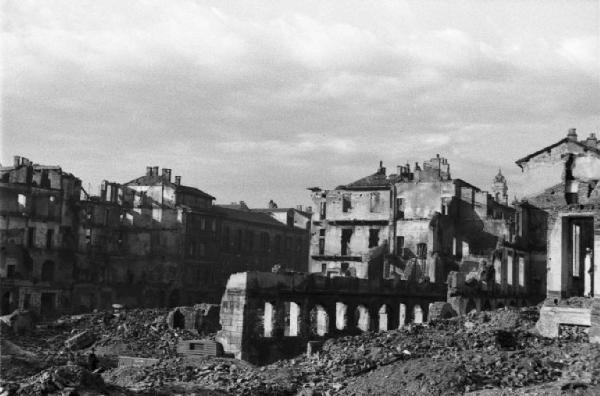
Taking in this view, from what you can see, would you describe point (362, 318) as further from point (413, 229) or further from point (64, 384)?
point (64, 384)

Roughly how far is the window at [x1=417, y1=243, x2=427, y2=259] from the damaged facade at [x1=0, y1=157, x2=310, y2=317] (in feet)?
34.1

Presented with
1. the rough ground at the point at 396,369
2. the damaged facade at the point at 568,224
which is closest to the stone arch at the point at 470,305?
the damaged facade at the point at 568,224

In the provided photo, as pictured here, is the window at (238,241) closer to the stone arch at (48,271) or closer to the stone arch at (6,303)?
the stone arch at (48,271)

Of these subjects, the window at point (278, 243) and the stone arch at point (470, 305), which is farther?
the window at point (278, 243)

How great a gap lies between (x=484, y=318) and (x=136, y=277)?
36.1 m

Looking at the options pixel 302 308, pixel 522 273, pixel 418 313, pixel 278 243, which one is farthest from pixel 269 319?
pixel 278 243

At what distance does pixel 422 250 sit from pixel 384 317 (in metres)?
8.52

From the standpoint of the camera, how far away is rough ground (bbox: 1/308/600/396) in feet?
72.8

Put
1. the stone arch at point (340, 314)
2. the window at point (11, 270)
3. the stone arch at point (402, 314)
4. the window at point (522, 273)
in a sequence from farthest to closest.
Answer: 1. the window at point (11, 270)
2. the window at point (522, 273)
3. the stone arch at point (402, 314)
4. the stone arch at point (340, 314)

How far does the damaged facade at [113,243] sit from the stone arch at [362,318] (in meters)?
12.0

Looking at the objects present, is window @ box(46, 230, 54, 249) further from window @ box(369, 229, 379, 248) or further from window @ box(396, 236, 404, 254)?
window @ box(396, 236, 404, 254)

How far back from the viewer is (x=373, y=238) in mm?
59281

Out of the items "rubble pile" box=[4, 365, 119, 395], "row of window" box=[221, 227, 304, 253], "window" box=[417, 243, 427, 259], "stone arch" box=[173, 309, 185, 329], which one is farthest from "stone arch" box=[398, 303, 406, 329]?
"rubble pile" box=[4, 365, 119, 395]

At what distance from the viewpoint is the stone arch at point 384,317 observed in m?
48.5
